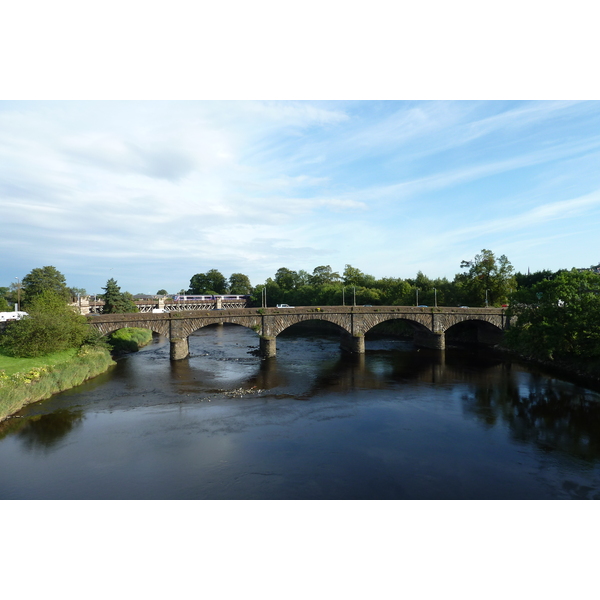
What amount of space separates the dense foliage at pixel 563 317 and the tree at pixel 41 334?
55.1 metres

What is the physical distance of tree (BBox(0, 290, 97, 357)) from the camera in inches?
1560

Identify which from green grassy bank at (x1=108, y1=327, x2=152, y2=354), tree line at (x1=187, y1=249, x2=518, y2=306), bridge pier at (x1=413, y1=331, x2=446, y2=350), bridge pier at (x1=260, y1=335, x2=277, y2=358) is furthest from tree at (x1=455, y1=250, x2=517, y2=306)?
green grassy bank at (x1=108, y1=327, x2=152, y2=354)

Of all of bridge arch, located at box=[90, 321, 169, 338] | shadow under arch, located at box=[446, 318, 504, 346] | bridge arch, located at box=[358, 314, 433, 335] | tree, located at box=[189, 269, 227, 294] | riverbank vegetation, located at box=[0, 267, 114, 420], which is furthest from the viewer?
tree, located at box=[189, 269, 227, 294]

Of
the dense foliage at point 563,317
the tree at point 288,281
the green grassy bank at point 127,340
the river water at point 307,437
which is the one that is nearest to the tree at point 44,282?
the green grassy bank at point 127,340

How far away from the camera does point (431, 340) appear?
62281 millimetres

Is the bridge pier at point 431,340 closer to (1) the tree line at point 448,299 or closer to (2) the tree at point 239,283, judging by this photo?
(1) the tree line at point 448,299

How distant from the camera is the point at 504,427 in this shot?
93.2 ft

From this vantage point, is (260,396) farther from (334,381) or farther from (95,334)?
(95,334)

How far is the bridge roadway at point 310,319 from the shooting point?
5100cm

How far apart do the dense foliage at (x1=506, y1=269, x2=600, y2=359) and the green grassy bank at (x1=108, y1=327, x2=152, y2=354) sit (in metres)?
56.4

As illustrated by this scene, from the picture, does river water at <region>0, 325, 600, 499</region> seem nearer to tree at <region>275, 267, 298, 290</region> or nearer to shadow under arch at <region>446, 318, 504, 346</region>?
shadow under arch at <region>446, 318, 504, 346</region>

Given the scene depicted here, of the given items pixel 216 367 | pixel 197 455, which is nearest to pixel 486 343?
pixel 216 367

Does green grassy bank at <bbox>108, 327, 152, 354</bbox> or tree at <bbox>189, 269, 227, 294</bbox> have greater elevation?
tree at <bbox>189, 269, 227, 294</bbox>

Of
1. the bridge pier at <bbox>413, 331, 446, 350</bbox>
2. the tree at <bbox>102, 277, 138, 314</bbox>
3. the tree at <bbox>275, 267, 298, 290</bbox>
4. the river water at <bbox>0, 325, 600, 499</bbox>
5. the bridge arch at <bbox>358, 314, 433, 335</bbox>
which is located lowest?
the river water at <bbox>0, 325, 600, 499</bbox>
